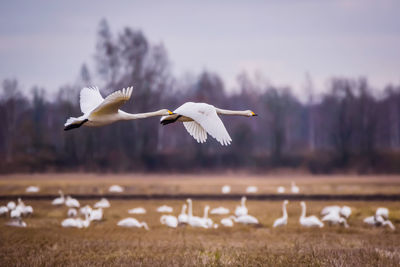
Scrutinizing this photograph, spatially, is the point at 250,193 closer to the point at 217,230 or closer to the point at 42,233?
the point at 217,230

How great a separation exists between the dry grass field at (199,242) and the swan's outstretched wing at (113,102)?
11.7 ft

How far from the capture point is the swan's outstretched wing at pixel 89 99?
12.7 m

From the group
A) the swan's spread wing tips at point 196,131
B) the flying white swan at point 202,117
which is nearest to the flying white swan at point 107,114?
the flying white swan at point 202,117

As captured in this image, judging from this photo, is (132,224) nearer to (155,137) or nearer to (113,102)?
(113,102)

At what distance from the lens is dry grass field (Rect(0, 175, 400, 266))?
1319cm

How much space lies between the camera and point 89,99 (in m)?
13.0

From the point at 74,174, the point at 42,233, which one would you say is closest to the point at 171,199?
the point at 42,233

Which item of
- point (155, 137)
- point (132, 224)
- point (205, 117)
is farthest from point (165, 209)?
point (155, 137)

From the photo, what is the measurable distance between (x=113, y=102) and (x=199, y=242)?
812cm

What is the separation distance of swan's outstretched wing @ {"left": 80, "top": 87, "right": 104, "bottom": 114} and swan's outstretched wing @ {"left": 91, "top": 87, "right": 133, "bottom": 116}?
166 cm

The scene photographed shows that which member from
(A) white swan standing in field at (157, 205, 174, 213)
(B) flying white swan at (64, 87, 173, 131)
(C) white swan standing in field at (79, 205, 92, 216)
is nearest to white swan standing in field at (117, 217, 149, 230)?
(C) white swan standing in field at (79, 205, 92, 216)

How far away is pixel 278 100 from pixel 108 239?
49007 millimetres

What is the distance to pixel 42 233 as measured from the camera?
747 inches

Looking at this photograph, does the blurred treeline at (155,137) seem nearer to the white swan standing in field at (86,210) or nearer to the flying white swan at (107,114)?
the white swan standing in field at (86,210)
